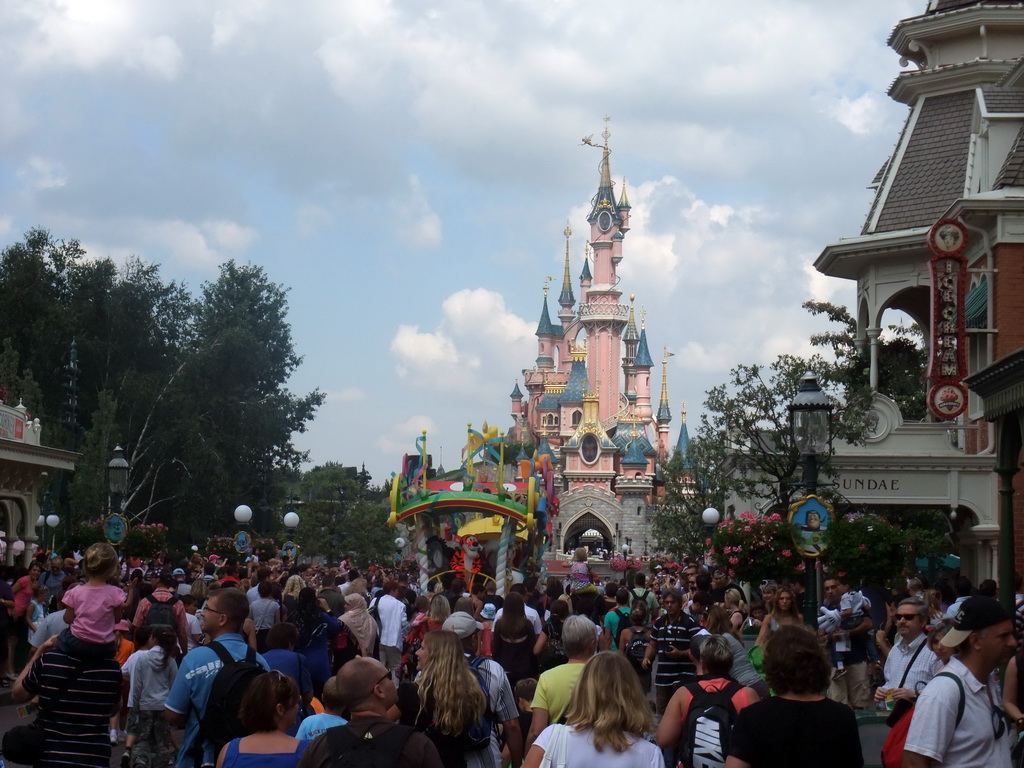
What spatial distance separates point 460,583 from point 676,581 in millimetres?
16907

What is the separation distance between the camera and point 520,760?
7457 millimetres

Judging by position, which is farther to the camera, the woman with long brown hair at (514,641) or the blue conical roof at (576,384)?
the blue conical roof at (576,384)

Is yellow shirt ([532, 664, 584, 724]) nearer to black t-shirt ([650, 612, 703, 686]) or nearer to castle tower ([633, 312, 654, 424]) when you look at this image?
black t-shirt ([650, 612, 703, 686])

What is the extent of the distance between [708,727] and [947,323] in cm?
2066

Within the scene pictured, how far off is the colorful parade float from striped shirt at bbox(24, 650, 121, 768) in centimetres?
1833

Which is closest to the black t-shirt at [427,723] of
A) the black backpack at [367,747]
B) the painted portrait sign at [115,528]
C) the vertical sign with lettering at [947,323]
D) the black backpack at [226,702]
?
the black backpack at [226,702]

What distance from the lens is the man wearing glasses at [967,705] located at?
5266 millimetres

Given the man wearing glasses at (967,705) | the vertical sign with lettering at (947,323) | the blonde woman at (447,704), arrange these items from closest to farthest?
the man wearing glasses at (967,705) < the blonde woman at (447,704) < the vertical sign with lettering at (947,323)

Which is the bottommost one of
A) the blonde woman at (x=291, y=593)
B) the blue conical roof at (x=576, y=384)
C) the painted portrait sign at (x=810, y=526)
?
the blonde woman at (x=291, y=593)

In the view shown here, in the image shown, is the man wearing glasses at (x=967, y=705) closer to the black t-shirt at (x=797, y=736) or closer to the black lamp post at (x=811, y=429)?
the black t-shirt at (x=797, y=736)

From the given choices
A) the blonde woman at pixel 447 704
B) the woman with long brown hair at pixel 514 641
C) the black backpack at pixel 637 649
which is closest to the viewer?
the blonde woman at pixel 447 704

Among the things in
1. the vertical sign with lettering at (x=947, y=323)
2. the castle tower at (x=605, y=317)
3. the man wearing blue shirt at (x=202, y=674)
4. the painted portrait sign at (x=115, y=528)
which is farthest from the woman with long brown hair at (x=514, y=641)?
the castle tower at (x=605, y=317)

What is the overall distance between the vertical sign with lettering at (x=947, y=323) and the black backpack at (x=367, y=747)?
71.3ft

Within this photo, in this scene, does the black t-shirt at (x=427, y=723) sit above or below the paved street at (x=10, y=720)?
above
